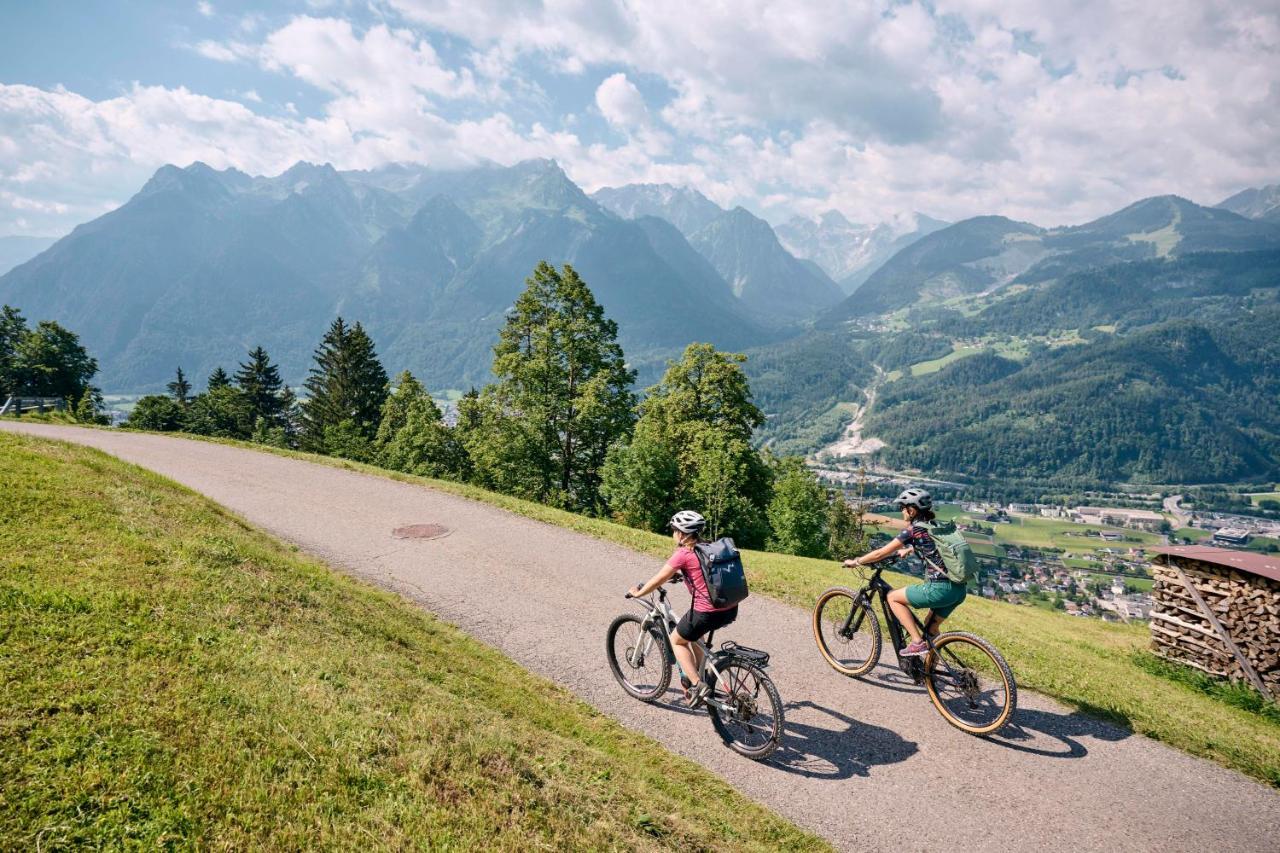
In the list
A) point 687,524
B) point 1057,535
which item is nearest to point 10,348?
point 687,524

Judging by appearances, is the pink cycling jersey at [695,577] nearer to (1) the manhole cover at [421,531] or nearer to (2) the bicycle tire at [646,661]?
(2) the bicycle tire at [646,661]

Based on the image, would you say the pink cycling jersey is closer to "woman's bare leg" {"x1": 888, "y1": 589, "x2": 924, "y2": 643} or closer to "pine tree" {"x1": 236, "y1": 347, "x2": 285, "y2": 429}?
"woman's bare leg" {"x1": 888, "y1": 589, "x2": 924, "y2": 643}

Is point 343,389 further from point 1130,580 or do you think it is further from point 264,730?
point 1130,580

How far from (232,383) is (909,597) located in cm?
8851

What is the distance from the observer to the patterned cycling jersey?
8.23 meters

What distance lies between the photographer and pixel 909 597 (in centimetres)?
848

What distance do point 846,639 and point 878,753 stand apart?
2354 mm

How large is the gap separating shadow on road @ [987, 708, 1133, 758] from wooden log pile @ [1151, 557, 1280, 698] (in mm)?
4633

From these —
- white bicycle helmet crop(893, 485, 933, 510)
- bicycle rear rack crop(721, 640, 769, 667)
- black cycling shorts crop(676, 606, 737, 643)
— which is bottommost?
bicycle rear rack crop(721, 640, 769, 667)

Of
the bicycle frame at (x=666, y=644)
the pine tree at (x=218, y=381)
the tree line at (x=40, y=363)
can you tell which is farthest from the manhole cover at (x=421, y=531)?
the pine tree at (x=218, y=381)

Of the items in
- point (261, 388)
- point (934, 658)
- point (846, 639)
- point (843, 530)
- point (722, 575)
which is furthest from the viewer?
point (261, 388)

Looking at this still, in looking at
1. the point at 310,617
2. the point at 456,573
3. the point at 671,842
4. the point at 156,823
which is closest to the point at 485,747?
the point at 671,842

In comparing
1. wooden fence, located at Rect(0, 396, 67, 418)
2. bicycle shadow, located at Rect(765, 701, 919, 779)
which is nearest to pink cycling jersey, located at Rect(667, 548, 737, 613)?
bicycle shadow, located at Rect(765, 701, 919, 779)

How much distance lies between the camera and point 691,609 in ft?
25.0
